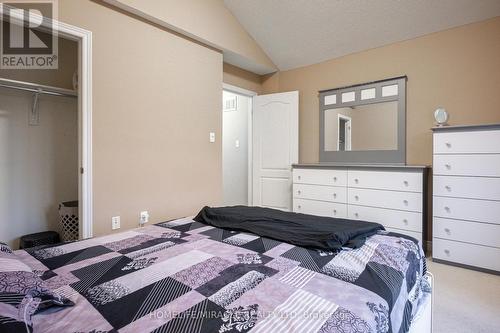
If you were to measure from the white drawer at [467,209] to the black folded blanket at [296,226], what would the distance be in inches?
55.3

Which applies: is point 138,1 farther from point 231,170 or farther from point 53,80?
point 231,170

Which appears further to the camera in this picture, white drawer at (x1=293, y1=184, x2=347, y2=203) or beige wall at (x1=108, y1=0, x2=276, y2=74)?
white drawer at (x1=293, y1=184, x2=347, y2=203)

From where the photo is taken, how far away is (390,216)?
3012 mm

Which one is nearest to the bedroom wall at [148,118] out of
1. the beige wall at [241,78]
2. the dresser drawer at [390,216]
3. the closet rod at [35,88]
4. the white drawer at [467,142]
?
the beige wall at [241,78]

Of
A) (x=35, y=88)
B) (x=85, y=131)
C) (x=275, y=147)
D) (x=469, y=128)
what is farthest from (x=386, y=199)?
(x=35, y=88)

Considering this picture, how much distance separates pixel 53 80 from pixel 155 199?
1778 millimetres

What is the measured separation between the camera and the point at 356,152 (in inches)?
143

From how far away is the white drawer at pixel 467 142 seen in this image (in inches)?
93.8

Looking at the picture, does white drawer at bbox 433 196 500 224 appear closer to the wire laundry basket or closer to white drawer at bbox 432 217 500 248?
white drawer at bbox 432 217 500 248

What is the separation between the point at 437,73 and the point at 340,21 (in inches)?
50.8

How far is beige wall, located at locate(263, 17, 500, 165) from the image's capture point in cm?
283

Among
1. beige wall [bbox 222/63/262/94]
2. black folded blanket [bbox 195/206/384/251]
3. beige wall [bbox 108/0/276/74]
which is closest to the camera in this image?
black folded blanket [bbox 195/206/384/251]

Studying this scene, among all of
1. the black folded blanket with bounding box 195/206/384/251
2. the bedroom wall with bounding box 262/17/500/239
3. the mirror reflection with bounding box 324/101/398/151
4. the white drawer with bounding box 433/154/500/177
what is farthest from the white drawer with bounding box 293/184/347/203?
the black folded blanket with bounding box 195/206/384/251

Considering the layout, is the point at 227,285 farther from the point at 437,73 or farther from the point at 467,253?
the point at 437,73
